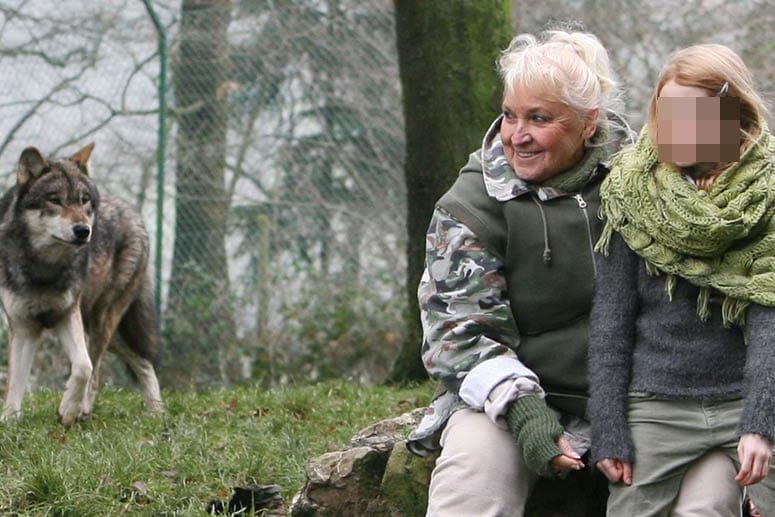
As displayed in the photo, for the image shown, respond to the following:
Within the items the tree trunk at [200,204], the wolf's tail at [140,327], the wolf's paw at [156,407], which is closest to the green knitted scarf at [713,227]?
the wolf's paw at [156,407]

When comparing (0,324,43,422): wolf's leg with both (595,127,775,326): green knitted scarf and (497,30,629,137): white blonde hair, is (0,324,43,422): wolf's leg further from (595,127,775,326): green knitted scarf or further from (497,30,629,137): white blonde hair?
(595,127,775,326): green knitted scarf

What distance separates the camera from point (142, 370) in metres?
8.12

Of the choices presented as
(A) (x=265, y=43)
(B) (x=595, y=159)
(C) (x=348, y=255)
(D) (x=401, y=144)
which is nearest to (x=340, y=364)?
(C) (x=348, y=255)

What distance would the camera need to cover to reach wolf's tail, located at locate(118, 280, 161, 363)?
838 cm

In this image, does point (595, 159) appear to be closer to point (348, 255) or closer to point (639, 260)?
point (639, 260)

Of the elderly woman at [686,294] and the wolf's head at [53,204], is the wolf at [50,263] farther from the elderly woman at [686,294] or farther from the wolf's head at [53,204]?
the elderly woman at [686,294]

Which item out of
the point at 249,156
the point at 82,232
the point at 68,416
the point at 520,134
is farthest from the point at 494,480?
the point at 249,156

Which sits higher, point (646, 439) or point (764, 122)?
point (764, 122)

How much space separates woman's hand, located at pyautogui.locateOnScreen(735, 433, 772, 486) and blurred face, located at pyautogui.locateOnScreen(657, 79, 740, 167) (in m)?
0.75

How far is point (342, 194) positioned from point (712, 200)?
733 centimetres

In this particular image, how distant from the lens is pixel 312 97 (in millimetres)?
10648

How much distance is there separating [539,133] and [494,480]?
0.98 metres

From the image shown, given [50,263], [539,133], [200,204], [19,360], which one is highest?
[539,133]

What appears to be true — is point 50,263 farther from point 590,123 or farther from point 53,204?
point 590,123
